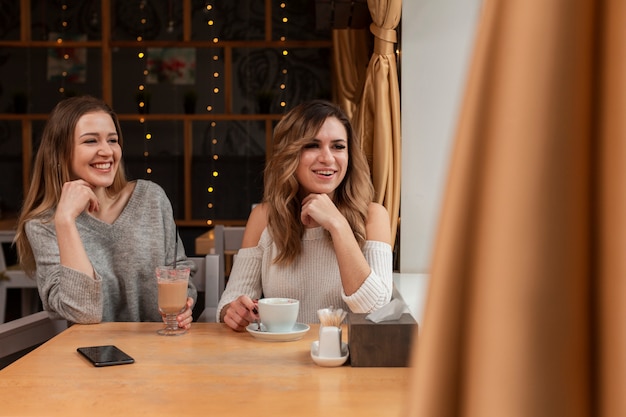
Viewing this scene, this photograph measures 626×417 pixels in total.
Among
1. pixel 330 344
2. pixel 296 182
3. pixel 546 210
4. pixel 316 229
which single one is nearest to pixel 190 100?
pixel 296 182

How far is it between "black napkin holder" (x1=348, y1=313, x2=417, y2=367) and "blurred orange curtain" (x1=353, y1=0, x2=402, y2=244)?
187cm

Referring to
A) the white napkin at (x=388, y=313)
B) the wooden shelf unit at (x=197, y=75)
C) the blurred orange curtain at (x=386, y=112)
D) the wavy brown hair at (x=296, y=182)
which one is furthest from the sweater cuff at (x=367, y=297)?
the wooden shelf unit at (x=197, y=75)

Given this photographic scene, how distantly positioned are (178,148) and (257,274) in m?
4.47

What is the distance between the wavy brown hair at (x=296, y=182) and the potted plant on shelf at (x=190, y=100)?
420 cm

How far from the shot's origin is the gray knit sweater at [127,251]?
2256mm

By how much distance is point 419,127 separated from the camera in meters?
3.54

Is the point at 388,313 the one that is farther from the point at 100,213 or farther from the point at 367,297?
the point at 100,213

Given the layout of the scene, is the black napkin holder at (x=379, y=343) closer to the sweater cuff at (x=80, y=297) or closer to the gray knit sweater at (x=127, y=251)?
the sweater cuff at (x=80, y=297)

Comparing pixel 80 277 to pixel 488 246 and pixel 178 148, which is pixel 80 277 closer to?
pixel 488 246

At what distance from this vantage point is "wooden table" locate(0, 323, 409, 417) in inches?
50.3

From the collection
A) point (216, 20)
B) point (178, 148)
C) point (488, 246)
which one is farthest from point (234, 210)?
point (488, 246)

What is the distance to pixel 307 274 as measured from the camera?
7.49 ft

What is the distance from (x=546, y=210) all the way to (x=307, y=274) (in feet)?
6.80

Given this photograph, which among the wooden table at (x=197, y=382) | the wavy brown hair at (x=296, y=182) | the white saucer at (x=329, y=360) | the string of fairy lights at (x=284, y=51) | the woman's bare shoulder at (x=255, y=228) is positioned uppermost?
the string of fairy lights at (x=284, y=51)
